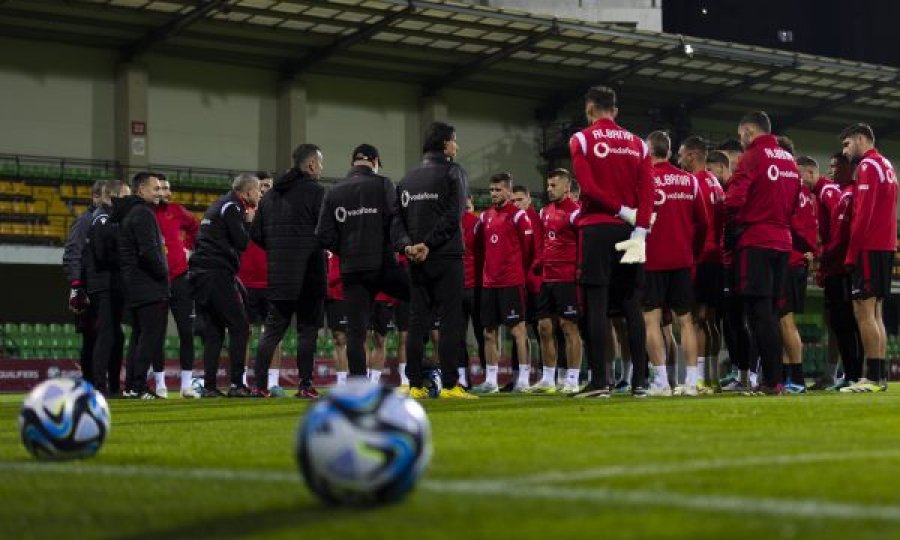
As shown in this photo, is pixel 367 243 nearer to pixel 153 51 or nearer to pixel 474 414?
pixel 474 414

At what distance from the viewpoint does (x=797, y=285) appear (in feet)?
46.7

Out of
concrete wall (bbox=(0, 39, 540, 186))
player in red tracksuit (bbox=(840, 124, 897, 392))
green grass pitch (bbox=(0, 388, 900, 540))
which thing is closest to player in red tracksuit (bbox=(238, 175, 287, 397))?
player in red tracksuit (bbox=(840, 124, 897, 392))

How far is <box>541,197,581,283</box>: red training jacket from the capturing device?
15453 mm

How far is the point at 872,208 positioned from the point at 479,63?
24.2m

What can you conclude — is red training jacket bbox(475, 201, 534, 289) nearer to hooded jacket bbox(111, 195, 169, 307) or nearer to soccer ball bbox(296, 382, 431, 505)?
hooded jacket bbox(111, 195, 169, 307)

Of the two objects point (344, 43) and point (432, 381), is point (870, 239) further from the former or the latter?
point (344, 43)

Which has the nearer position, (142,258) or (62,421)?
(62,421)

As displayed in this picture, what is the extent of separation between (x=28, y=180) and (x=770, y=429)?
24.2 meters

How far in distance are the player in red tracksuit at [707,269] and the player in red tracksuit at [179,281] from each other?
504 cm

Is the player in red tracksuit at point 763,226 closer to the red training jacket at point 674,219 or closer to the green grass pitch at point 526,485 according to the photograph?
the red training jacket at point 674,219

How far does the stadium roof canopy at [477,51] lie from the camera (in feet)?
101

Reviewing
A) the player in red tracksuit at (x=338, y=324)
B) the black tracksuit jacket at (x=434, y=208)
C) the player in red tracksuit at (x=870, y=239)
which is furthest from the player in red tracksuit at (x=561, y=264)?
the black tracksuit jacket at (x=434, y=208)

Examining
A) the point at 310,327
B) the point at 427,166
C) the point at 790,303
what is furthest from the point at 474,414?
the point at 790,303

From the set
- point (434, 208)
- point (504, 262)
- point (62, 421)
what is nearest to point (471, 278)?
point (504, 262)
